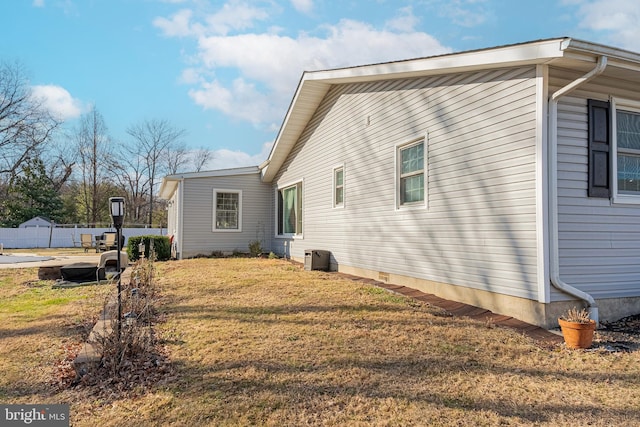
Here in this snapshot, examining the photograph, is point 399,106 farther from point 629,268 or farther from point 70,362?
point 70,362

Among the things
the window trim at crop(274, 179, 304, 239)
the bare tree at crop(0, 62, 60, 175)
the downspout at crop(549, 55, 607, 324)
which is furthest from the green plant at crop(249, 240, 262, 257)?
the bare tree at crop(0, 62, 60, 175)

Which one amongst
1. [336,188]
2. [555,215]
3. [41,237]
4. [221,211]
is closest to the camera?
[555,215]

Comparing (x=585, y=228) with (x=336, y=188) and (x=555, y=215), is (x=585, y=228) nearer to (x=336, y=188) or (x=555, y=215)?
(x=555, y=215)

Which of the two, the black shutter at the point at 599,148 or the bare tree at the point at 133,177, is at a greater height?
the bare tree at the point at 133,177

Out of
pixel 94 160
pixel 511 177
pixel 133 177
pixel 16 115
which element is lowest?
pixel 511 177

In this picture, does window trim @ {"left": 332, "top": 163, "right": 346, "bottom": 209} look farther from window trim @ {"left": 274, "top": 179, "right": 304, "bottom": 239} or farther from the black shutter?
the black shutter

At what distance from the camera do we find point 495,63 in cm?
484

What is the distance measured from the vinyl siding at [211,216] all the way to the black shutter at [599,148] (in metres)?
10.7

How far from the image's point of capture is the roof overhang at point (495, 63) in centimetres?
413

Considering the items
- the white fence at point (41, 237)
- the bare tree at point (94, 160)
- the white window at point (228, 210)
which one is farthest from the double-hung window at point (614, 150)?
the bare tree at point (94, 160)

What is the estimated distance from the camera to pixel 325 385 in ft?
9.73

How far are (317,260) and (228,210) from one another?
5492mm

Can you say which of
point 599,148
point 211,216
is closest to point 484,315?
point 599,148

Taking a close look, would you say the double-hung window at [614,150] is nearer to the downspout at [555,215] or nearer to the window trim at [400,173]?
the downspout at [555,215]
